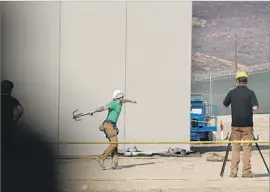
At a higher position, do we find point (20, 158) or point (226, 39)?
point (226, 39)

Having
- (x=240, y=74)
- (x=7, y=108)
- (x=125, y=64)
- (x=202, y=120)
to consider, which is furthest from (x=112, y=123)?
(x=7, y=108)

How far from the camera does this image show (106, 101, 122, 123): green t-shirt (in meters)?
3.55

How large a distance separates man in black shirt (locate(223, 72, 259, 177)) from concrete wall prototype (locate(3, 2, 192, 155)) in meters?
0.33

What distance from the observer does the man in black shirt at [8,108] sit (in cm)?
246

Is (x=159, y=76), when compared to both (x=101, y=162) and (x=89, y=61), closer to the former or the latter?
(x=89, y=61)

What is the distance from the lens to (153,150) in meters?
3.55

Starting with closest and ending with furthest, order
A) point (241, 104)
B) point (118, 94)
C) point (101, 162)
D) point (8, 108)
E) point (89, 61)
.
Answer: point (8, 108)
point (101, 162)
point (89, 61)
point (118, 94)
point (241, 104)

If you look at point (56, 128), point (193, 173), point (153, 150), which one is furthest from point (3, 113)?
point (193, 173)

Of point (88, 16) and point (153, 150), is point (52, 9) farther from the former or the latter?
point (153, 150)

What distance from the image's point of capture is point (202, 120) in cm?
370

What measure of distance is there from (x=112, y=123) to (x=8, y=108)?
110 cm

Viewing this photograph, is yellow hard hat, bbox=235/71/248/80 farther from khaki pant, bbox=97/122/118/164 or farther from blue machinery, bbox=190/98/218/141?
khaki pant, bbox=97/122/118/164

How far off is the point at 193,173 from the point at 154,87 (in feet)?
2.01

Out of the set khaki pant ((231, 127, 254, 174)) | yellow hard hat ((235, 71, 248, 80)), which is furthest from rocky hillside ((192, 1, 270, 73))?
khaki pant ((231, 127, 254, 174))
